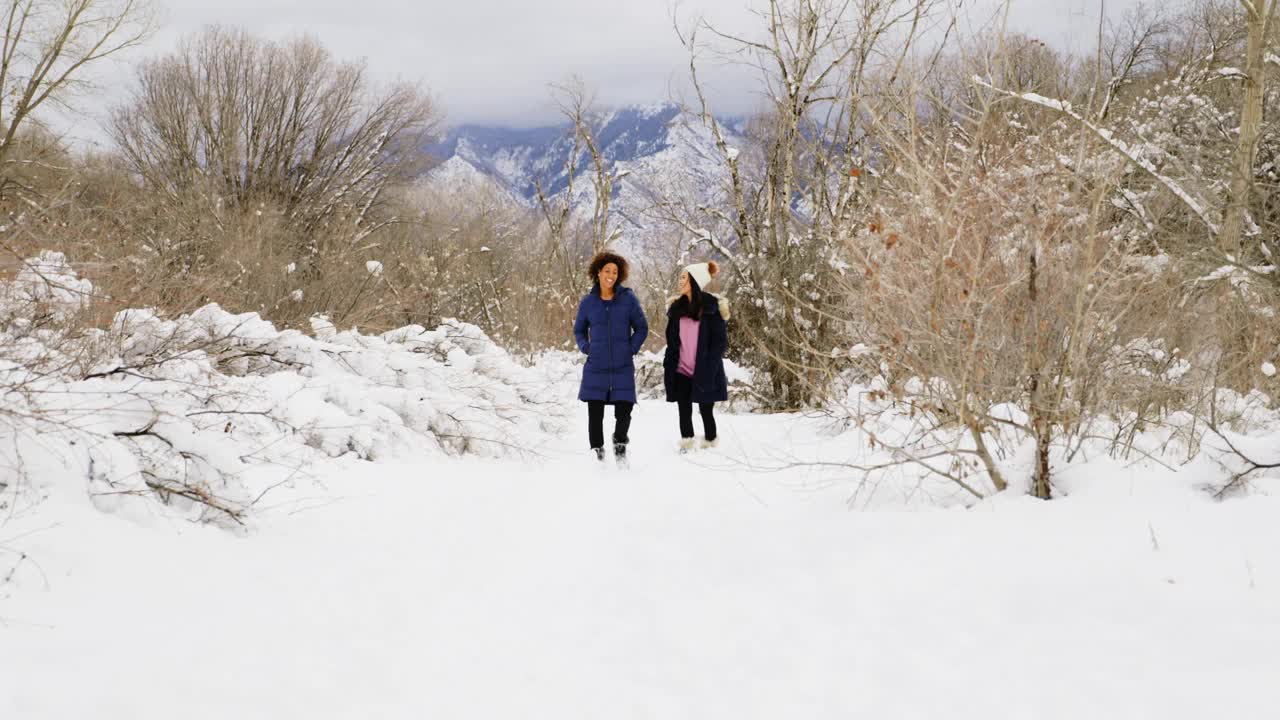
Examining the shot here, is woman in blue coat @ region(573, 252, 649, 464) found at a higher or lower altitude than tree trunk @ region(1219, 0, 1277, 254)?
lower

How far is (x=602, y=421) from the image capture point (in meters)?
6.48

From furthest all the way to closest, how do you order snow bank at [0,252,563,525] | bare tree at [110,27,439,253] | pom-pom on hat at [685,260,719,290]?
1. bare tree at [110,27,439,253]
2. pom-pom on hat at [685,260,719,290]
3. snow bank at [0,252,563,525]

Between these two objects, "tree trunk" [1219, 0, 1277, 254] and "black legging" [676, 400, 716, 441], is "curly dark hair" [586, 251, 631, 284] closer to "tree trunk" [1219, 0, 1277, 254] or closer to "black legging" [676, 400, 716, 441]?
"black legging" [676, 400, 716, 441]

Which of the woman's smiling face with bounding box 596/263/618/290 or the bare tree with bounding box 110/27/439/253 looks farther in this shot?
the bare tree with bounding box 110/27/439/253

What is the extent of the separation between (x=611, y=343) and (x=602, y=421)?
2.03 feet

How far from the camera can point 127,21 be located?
20.4 m

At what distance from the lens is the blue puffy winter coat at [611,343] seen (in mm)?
6387

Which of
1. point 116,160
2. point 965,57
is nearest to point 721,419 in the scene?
point 965,57

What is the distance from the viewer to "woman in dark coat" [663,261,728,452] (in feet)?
23.3

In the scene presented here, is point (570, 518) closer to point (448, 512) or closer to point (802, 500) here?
point (448, 512)

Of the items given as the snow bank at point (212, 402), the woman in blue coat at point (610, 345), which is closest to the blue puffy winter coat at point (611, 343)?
the woman in blue coat at point (610, 345)

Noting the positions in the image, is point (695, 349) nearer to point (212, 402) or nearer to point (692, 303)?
point (692, 303)

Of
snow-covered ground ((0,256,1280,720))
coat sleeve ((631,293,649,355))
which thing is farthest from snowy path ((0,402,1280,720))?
coat sleeve ((631,293,649,355))

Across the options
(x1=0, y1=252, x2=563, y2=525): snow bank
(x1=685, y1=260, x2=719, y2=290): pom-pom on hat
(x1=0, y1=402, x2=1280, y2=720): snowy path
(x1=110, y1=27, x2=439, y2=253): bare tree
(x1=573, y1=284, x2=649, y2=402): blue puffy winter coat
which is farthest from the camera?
(x1=110, y1=27, x2=439, y2=253): bare tree
